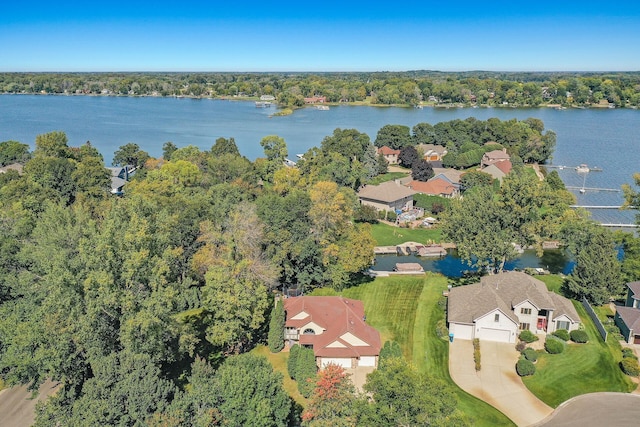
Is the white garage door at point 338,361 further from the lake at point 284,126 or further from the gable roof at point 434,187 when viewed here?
the lake at point 284,126

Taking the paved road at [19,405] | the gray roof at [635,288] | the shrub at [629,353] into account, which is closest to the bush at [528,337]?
the shrub at [629,353]

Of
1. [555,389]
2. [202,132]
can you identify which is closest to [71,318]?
[555,389]

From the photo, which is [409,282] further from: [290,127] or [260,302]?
[290,127]

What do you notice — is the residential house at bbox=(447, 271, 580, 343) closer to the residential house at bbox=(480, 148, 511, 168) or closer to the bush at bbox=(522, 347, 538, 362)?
the bush at bbox=(522, 347, 538, 362)

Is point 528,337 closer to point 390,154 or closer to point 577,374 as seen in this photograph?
point 577,374

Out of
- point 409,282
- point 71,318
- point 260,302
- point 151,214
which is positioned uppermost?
point 151,214

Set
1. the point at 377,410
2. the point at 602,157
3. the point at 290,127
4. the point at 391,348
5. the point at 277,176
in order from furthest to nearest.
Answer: the point at 290,127 < the point at 602,157 < the point at 277,176 < the point at 391,348 < the point at 377,410
